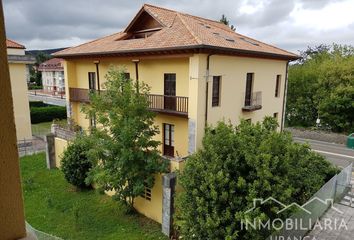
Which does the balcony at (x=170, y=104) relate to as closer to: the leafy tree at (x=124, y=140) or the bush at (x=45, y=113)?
the leafy tree at (x=124, y=140)

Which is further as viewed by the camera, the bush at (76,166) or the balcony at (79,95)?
the balcony at (79,95)

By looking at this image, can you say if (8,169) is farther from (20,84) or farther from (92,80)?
(20,84)

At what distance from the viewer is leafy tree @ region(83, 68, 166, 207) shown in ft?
39.1

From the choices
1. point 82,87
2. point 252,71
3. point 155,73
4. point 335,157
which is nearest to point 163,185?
point 155,73

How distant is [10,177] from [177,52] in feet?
43.2

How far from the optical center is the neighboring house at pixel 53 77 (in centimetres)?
5694

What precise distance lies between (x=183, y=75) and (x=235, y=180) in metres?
7.14

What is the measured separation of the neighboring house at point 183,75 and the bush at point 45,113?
14.3 m

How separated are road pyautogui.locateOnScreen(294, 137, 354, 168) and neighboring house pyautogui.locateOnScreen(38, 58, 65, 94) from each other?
155ft

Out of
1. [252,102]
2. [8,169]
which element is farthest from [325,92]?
[8,169]

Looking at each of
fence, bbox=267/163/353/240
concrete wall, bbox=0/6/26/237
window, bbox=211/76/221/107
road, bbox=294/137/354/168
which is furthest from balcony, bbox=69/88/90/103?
concrete wall, bbox=0/6/26/237

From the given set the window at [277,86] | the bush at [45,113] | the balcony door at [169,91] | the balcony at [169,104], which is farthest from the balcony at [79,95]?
the bush at [45,113]

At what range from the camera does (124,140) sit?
11727 millimetres

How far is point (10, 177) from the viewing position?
1.01 metres
